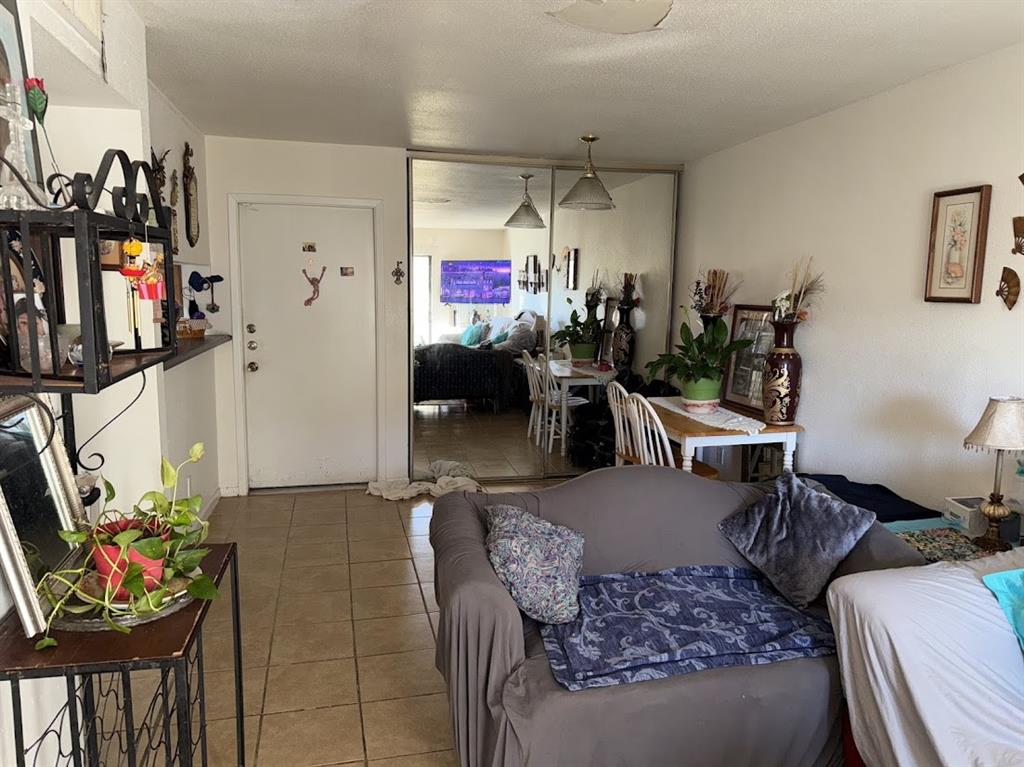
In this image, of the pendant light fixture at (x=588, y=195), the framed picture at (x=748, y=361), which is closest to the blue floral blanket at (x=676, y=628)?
the framed picture at (x=748, y=361)

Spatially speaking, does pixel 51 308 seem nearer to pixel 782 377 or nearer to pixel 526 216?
pixel 782 377

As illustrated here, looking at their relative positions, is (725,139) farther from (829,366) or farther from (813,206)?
(829,366)

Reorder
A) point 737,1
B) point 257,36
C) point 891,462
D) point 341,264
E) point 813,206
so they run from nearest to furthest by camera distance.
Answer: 1. point 737,1
2. point 257,36
3. point 891,462
4. point 813,206
5. point 341,264

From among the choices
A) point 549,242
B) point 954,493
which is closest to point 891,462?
point 954,493

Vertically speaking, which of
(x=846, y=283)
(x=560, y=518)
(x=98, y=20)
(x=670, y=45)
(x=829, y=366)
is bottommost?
(x=560, y=518)

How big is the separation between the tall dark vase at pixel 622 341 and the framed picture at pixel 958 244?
2.42 m

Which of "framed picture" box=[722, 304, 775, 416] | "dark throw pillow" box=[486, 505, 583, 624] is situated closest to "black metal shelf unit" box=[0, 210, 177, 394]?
"dark throw pillow" box=[486, 505, 583, 624]

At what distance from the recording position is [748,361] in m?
4.04

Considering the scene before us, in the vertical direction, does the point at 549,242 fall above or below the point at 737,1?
below

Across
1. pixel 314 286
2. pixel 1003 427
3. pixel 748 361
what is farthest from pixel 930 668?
pixel 314 286

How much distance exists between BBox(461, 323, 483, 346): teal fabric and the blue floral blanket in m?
2.88

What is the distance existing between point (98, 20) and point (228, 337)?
228 centimetres

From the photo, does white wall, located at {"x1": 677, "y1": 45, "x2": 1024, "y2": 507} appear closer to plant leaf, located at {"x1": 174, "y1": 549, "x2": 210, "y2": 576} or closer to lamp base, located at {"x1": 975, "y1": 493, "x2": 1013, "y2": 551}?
lamp base, located at {"x1": 975, "y1": 493, "x2": 1013, "y2": 551}

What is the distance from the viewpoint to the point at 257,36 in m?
2.50
